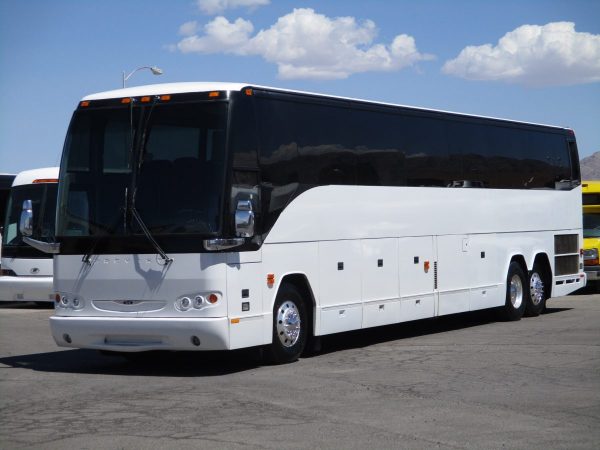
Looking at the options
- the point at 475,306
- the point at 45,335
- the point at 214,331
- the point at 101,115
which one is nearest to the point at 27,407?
the point at 214,331

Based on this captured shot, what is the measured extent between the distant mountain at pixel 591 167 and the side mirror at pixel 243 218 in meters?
138

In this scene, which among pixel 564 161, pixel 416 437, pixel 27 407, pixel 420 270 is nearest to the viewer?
pixel 416 437

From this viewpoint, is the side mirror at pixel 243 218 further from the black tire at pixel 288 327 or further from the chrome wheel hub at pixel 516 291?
the chrome wheel hub at pixel 516 291

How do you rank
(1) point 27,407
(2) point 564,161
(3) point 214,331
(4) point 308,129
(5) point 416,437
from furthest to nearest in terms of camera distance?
1. (2) point 564,161
2. (4) point 308,129
3. (3) point 214,331
4. (1) point 27,407
5. (5) point 416,437

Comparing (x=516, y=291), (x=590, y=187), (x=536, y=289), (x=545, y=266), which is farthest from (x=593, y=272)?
(x=516, y=291)

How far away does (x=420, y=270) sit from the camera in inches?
691

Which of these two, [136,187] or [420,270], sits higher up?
[136,187]

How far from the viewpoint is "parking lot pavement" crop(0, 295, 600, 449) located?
884 centimetres

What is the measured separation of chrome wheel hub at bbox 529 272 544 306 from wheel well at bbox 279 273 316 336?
8025mm

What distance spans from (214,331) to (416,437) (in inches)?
169

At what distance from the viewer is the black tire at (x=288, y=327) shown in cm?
1388

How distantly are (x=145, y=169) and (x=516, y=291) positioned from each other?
33.0ft

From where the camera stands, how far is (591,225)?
2939 centimetres

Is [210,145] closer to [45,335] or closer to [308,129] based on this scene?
[308,129]
